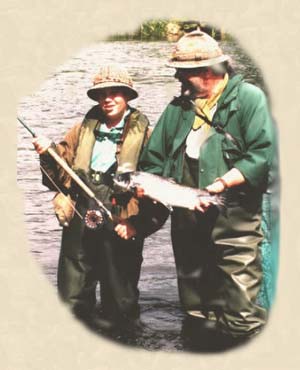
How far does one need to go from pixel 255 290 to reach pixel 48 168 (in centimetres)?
74

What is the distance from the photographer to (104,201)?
4.62m

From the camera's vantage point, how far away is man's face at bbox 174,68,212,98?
4473 mm

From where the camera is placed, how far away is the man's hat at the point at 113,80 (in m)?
4.57

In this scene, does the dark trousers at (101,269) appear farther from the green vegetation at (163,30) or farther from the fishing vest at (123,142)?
the green vegetation at (163,30)

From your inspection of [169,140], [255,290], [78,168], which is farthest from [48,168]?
[255,290]

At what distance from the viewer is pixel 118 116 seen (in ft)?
15.1

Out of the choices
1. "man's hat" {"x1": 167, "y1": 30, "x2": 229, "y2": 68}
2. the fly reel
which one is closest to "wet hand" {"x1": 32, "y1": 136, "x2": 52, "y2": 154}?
the fly reel

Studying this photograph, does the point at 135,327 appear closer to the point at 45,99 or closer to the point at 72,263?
the point at 72,263

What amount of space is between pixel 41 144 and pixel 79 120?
0.17 meters

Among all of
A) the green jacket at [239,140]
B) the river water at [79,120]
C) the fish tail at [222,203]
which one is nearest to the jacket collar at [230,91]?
the green jacket at [239,140]

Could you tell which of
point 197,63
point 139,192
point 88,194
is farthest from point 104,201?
point 197,63

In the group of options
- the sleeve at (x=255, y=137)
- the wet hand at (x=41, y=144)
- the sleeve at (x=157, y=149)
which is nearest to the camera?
the sleeve at (x=255, y=137)

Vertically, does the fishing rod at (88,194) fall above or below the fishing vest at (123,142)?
below

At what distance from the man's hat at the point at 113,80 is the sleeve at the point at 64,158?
165 mm
